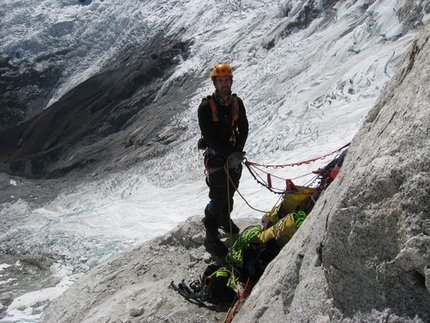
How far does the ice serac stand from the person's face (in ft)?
5.63

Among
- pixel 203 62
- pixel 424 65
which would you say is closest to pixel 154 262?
pixel 424 65

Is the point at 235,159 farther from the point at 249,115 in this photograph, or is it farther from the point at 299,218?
the point at 249,115

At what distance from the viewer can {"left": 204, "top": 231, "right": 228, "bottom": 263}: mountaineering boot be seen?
397 centimetres

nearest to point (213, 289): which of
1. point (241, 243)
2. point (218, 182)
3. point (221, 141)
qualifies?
point (241, 243)

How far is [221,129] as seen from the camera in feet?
12.1

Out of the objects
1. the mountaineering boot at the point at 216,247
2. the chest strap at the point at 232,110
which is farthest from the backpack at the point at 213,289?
the chest strap at the point at 232,110

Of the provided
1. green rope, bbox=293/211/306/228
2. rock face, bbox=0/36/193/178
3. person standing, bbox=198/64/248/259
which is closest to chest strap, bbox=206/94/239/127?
person standing, bbox=198/64/248/259

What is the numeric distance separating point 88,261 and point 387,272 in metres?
8.74

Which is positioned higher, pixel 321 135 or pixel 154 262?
pixel 154 262

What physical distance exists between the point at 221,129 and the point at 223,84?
419 mm

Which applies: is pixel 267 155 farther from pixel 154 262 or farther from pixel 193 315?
pixel 193 315

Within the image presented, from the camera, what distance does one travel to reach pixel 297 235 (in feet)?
8.52

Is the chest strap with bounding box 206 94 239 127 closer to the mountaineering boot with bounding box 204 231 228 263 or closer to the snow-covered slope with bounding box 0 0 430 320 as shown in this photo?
the mountaineering boot with bounding box 204 231 228 263

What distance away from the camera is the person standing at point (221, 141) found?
3.56 meters
